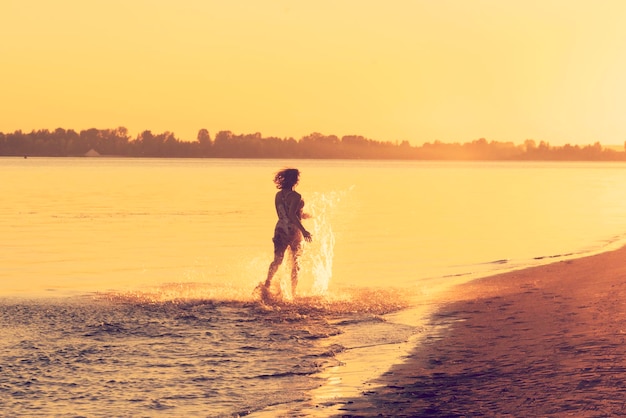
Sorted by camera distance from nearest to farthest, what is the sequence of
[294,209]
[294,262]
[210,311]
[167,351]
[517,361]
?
1. [517,361]
2. [167,351]
3. [210,311]
4. [294,209]
5. [294,262]

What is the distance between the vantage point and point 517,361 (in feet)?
33.1

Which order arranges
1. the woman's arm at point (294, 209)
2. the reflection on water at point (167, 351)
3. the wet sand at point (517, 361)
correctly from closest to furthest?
the wet sand at point (517, 361) → the reflection on water at point (167, 351) → the woman's arm at point (294, 209)

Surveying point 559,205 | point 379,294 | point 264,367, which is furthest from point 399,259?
point 559,205

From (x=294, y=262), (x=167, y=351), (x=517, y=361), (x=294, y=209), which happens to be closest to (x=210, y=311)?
(x=294, y=262)

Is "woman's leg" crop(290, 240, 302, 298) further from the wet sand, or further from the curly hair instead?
the wet sand

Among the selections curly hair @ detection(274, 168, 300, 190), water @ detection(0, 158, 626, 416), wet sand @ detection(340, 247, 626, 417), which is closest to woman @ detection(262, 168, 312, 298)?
curly hair @ detection(274, 168, 300, 190)

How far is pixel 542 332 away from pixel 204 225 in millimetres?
27855

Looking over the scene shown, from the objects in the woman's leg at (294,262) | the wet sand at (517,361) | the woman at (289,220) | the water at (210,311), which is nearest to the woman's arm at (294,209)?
the woman at (289,220)

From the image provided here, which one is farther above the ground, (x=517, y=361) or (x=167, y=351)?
(x=517, y=361)

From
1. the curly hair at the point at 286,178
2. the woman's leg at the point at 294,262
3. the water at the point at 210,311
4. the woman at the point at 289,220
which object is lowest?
the water at the point at 210,311

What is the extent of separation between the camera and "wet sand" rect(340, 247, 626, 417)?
27.1ft

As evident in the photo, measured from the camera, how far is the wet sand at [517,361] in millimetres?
8273

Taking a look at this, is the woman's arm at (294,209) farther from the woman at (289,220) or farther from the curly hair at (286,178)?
the curly hair at (286,178)

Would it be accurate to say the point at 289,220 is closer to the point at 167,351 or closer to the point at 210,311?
the point at 210,311
